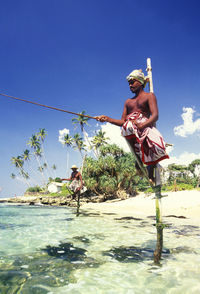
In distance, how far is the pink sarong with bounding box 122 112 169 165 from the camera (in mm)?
3080

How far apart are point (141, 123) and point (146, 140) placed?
0.98 feet

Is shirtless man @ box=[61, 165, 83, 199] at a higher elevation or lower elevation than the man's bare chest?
lower

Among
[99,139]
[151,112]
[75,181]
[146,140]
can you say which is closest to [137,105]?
[151,112]

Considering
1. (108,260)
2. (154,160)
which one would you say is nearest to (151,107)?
(154,160)

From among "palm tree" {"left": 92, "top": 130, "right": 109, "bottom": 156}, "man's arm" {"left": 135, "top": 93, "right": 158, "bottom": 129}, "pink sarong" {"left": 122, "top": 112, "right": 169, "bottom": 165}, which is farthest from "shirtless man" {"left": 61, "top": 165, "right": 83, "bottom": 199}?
"palm tree" {"left": 92, "top": 130, "right": 109, "bottom": 156}

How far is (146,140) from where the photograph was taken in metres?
3.16

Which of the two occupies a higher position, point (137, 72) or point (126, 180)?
point (137, 72)

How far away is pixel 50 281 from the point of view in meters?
2.71

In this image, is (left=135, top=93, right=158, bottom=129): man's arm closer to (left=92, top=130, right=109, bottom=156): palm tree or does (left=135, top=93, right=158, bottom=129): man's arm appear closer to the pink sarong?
the pink sarong

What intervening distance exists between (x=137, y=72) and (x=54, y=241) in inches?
187

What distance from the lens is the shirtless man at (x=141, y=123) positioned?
3.11 metres

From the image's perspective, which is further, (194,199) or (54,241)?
(194,199)

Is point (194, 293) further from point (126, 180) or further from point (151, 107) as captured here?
point (126, 180)

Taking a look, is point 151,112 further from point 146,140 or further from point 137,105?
point 146,140
